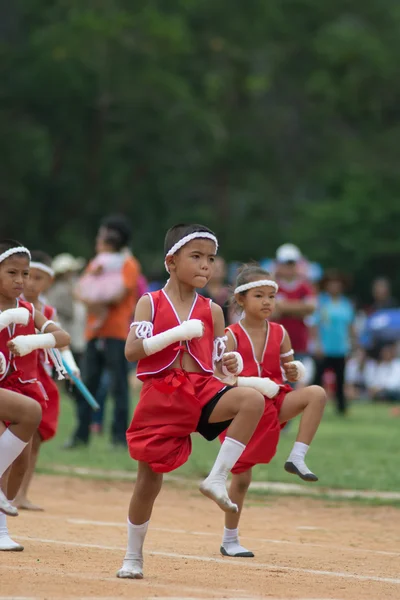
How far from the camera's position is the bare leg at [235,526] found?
743 centimetres

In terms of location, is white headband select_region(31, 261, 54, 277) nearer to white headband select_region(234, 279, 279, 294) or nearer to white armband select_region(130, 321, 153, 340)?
white headband select_region(234, 279, 279, 294)

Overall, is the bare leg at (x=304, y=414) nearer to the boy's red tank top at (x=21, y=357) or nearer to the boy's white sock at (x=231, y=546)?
the boy's white sock at (x=231, y=546)

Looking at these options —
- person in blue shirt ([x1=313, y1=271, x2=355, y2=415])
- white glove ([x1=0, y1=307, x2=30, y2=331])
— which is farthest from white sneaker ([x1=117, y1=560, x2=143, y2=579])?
person in blue shirt ([x1=313, y1=271, x2=355, y2=415])

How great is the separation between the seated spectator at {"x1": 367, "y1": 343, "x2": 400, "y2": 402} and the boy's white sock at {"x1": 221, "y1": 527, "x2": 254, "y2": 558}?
1643 cm

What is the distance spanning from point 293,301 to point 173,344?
879cm

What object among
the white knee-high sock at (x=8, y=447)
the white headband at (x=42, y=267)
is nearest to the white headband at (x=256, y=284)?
the white knee-high sock at (x=8, y=447)

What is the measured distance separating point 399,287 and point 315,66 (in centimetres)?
1352

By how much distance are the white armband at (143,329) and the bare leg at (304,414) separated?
1273 millimetres

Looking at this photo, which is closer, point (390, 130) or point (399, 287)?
point (399, 287)

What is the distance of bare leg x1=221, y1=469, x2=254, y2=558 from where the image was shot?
24.4 feet

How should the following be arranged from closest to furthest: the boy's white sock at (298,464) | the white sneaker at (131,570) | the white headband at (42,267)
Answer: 1. the white sneaker at (131,570)
2. the boy's white sock at (298,464)
3. the white headband at (42,267)

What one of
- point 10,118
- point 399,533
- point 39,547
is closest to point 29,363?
point 39,547

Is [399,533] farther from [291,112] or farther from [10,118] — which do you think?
[291,112]

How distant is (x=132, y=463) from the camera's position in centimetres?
1259
